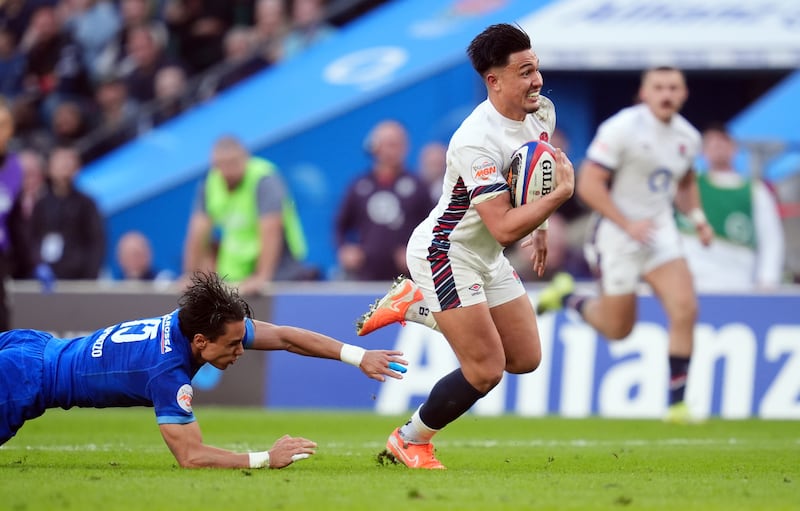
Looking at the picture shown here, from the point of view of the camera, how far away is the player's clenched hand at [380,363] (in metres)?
7.48

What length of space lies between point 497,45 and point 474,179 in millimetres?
755

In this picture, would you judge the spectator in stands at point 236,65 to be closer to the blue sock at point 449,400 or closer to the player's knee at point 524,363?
the player's knee at point 524,363

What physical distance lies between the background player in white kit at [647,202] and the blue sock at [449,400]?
383cm

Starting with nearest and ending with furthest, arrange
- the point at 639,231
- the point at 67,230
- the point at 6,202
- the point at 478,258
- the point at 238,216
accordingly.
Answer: the point at 478,258
the point at 6,202
the point at 639,231
the point at 238,216
the point at 67,230

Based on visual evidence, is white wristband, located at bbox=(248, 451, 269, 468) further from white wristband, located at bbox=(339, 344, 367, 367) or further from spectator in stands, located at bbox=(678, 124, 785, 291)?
spectator in stands, located at bbox=(678, 124, 785, 291)

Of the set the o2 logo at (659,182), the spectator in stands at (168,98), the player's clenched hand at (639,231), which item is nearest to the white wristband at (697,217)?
the o2 logo at (659,182)

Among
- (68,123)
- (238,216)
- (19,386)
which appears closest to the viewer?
(19,386)

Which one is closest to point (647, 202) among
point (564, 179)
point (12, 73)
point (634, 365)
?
point (634, 365)

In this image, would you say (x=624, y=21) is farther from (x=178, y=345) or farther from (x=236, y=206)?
(x=178, y=345)

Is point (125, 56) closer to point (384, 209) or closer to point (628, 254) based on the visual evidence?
point (384, 209)

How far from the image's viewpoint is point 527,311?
8203mm

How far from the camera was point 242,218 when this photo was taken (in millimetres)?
14008

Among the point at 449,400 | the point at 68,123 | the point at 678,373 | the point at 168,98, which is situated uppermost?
the point at 168,98

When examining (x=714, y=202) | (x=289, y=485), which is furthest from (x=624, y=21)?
(x=289, y=485)
